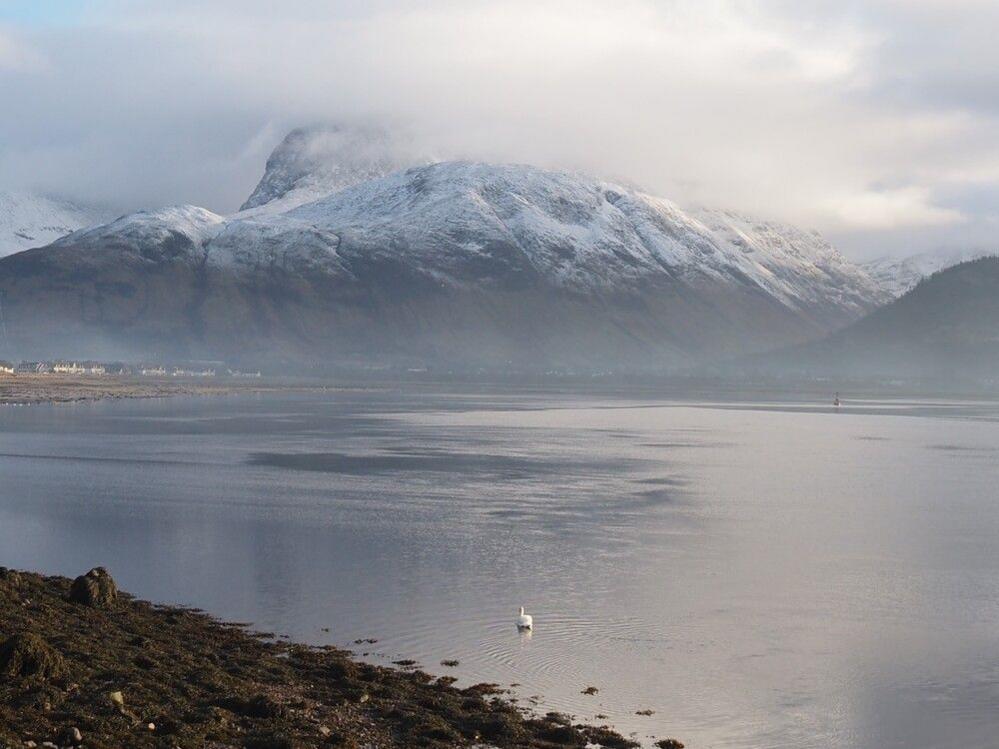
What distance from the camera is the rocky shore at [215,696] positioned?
69.3 ft

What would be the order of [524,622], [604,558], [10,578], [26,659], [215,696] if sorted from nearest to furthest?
[26,659] → [215,696] → [10,578] → [524,622] → [604,558]

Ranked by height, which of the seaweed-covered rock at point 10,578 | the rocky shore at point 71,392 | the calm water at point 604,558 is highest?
the rocky shore at point 71,392

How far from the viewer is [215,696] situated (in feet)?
78.0

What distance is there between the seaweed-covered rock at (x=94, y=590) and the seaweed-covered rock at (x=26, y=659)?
348 inches

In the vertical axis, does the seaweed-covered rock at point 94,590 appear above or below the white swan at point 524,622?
above

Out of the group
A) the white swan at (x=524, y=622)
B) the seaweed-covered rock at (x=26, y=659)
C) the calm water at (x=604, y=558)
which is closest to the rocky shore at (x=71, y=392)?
the calm water at (x=604, y=558)

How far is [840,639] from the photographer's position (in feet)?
106

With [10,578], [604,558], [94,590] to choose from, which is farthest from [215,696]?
[604,558]

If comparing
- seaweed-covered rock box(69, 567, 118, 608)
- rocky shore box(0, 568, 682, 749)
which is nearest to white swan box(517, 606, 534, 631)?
rocky shore box(0, 568, 682, 749)

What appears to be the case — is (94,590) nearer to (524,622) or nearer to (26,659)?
(26,659)

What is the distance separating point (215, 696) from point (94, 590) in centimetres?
952

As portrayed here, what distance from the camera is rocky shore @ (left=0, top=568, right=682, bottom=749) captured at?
21.1 m

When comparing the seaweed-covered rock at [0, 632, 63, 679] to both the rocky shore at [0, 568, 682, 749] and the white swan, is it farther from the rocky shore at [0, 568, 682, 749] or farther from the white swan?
the white swan

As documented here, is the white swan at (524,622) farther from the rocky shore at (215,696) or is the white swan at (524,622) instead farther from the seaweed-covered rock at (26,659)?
the seaweed-covered rock at (26,659)
